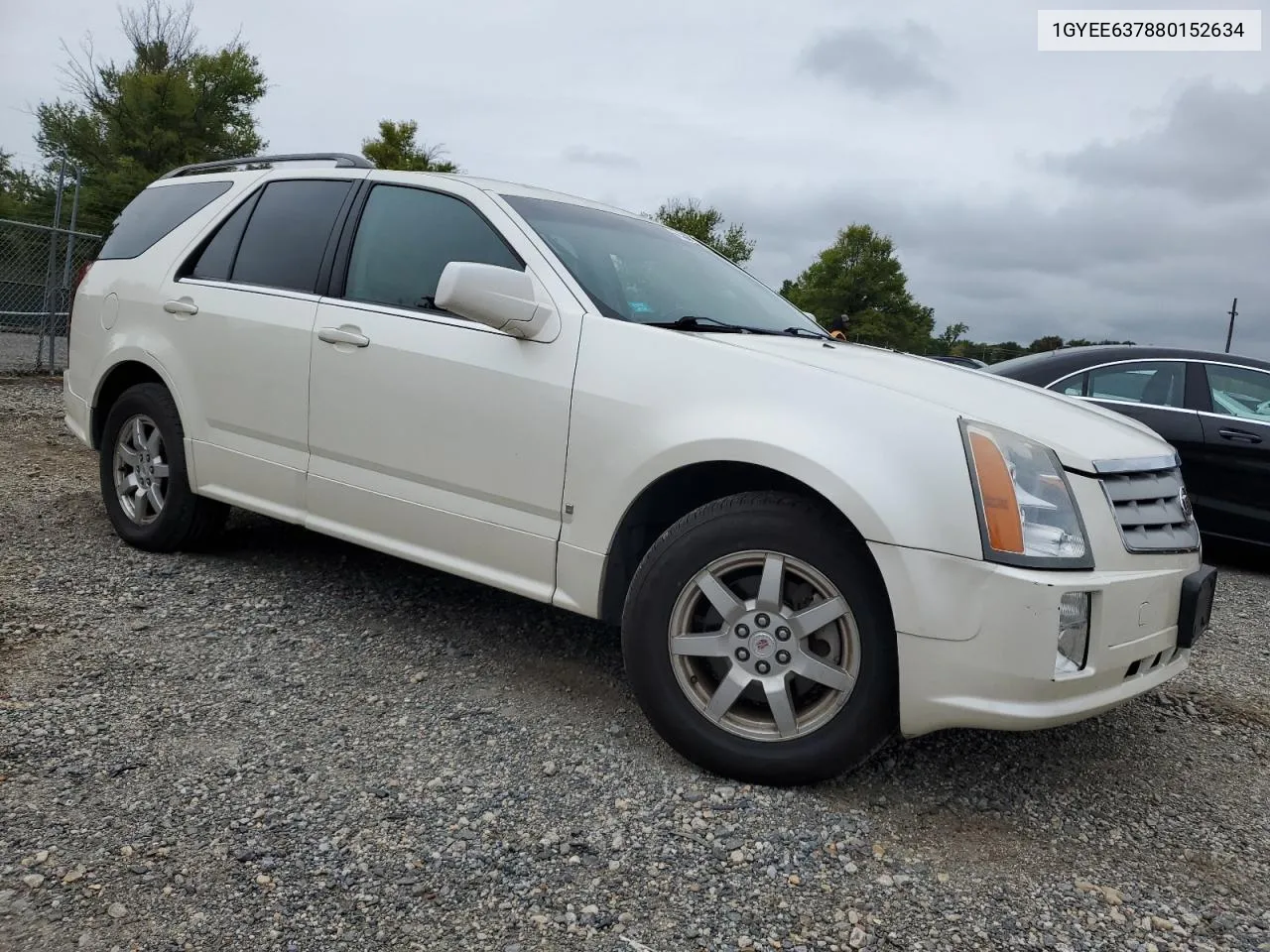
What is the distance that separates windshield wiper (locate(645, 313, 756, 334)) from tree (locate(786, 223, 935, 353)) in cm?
4520

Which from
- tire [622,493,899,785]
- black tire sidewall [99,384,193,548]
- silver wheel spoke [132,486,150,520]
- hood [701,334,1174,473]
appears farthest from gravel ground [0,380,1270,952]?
hood [701,334,1174,473]

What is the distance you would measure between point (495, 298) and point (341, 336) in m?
0.88

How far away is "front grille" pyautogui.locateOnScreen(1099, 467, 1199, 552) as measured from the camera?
274 cm

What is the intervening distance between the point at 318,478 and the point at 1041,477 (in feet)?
8.37

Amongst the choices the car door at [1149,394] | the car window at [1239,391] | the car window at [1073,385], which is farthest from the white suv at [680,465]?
the car window at [1239,391]

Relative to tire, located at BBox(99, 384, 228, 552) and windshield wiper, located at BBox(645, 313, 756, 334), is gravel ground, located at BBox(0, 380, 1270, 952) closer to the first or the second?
tire, located at BBox(99, 384, 228, 552)

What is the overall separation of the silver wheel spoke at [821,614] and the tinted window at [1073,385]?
4.83 metres

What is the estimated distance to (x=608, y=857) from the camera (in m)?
2.51

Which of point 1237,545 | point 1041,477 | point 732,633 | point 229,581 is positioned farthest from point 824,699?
point 1237,545

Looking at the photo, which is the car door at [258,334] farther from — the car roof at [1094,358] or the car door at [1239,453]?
the car door at [1239,453]

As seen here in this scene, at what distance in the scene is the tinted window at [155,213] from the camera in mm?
4719

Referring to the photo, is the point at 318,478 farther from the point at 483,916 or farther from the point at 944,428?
the point at 944,428

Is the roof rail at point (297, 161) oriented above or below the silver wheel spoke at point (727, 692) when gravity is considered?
above

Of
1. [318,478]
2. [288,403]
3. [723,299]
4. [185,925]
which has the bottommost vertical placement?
[185,925]
